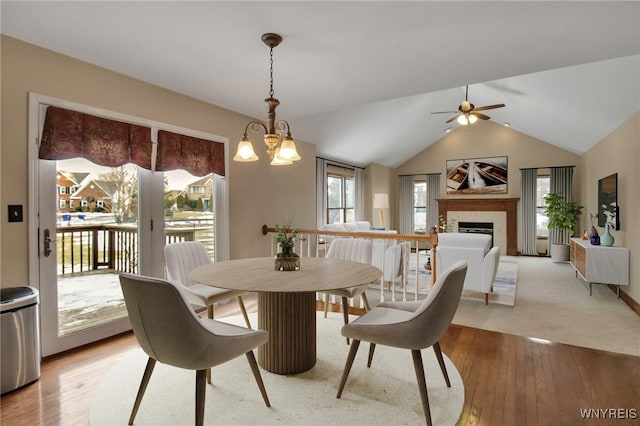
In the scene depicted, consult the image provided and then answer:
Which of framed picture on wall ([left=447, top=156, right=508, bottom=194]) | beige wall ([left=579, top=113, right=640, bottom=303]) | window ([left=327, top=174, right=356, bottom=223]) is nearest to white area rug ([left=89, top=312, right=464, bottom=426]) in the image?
beige wall ([left=579, top=113, right=640, bottom=303])

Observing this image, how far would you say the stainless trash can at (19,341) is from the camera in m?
2.05

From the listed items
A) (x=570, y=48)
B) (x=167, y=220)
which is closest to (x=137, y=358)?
(x=167, y=220)

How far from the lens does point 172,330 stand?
4.93 feet

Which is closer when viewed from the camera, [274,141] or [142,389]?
[142,389]

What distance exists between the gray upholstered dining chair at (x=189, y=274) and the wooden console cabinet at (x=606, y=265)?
454cm

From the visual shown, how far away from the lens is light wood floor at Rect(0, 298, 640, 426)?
1.85 m

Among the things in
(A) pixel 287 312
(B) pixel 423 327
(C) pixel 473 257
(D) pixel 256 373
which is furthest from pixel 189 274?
(C) pixel 473 257

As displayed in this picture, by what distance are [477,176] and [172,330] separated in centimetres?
904

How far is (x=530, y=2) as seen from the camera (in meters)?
1.98

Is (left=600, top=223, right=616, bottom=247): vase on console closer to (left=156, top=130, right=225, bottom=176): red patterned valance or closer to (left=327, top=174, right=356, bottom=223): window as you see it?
(left=327, top=174, right=356, bottom=223): window

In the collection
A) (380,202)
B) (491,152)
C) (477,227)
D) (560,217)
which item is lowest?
(477,227)

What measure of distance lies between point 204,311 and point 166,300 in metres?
2.49

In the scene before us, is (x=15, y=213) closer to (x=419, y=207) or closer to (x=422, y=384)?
(x=422, y=384)

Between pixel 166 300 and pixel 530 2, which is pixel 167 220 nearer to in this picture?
pixel 166 300
